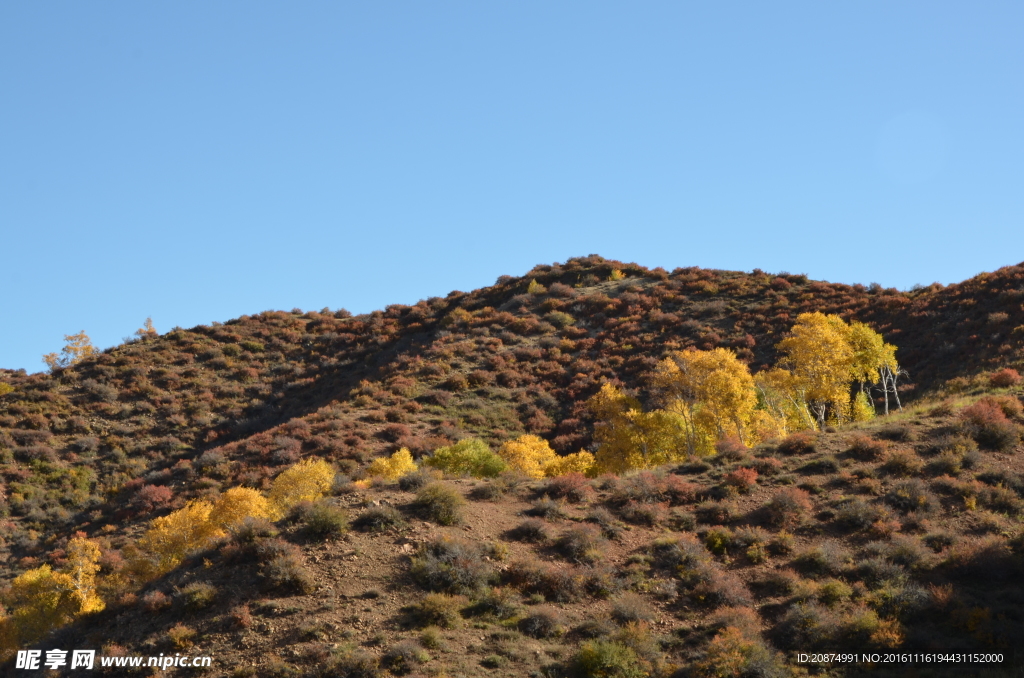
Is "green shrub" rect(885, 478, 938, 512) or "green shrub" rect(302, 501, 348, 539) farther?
"green shrub" rect(885, 478, 938, 512)

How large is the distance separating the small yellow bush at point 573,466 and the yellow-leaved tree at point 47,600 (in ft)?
68.3

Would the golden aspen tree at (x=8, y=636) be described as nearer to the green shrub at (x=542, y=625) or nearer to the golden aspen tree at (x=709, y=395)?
the green shrub at (x=542, y=625)

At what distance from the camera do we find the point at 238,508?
101 feet

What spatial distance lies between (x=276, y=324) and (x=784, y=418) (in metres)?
62.2

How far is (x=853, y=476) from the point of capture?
24.6m

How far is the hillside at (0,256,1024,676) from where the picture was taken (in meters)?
16.9

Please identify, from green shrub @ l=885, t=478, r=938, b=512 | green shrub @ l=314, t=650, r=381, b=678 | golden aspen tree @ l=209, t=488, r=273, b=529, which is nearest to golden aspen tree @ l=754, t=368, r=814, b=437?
green shrub @ l=885, t=478, r=938, b=512

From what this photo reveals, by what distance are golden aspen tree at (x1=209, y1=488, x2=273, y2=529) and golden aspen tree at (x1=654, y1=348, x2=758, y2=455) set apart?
21.1 m

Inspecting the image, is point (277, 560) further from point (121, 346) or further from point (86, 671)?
point (121, 346)

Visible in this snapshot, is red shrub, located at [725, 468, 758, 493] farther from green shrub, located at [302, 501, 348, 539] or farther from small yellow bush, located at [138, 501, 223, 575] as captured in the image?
small yellow bush, located at [138, 501, 223, 575]

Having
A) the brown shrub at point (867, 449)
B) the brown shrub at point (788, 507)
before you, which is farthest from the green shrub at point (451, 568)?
the brown shrub at point (867, 449)

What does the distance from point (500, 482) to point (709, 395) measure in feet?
54.9

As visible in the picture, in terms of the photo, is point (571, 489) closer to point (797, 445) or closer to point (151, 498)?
point (797, 445)

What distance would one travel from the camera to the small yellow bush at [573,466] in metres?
36.5
